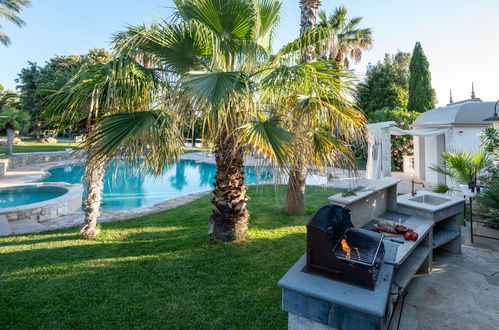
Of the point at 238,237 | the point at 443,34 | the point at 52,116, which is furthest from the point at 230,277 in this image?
the point at 443,34

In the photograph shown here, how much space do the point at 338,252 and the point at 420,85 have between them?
25377 mm

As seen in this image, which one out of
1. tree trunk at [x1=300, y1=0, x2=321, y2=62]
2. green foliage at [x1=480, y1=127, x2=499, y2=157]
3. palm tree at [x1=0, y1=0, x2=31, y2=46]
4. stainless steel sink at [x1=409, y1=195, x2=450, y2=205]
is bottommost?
stainless steel sink at [x1=409, y1=195, x2=450, y2=205]

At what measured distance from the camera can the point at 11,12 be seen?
23016 mm

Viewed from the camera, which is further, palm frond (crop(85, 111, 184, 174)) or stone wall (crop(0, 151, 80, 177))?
stone wall (crop(0, 151, 80, 177))

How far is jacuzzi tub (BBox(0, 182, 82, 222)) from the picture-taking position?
751 cm

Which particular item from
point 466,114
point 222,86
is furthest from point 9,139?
point 466,114

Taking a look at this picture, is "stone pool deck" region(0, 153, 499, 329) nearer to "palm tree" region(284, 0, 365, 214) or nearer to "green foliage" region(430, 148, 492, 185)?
"palm tree" region(284, 0, 365, 214)

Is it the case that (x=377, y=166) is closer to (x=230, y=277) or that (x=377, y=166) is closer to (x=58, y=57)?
(x=230, y=277)

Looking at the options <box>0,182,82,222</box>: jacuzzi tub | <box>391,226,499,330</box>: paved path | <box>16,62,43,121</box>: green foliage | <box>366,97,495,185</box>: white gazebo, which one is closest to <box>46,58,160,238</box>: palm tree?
<box>0,182,82,222</box>: jacuzzi tub

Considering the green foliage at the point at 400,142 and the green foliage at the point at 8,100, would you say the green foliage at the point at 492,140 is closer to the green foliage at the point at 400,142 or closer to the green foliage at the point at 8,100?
the green foliage at the point at 400,142

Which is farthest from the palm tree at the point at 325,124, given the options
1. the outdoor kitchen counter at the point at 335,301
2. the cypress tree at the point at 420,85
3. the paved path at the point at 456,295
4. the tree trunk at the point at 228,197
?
the cypress tree at the point at 420,85

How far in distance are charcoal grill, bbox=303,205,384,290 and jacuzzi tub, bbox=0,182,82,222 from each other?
27.8 feet

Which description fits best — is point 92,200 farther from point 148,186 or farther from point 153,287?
point 148,186

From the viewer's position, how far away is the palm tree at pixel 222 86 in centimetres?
354
